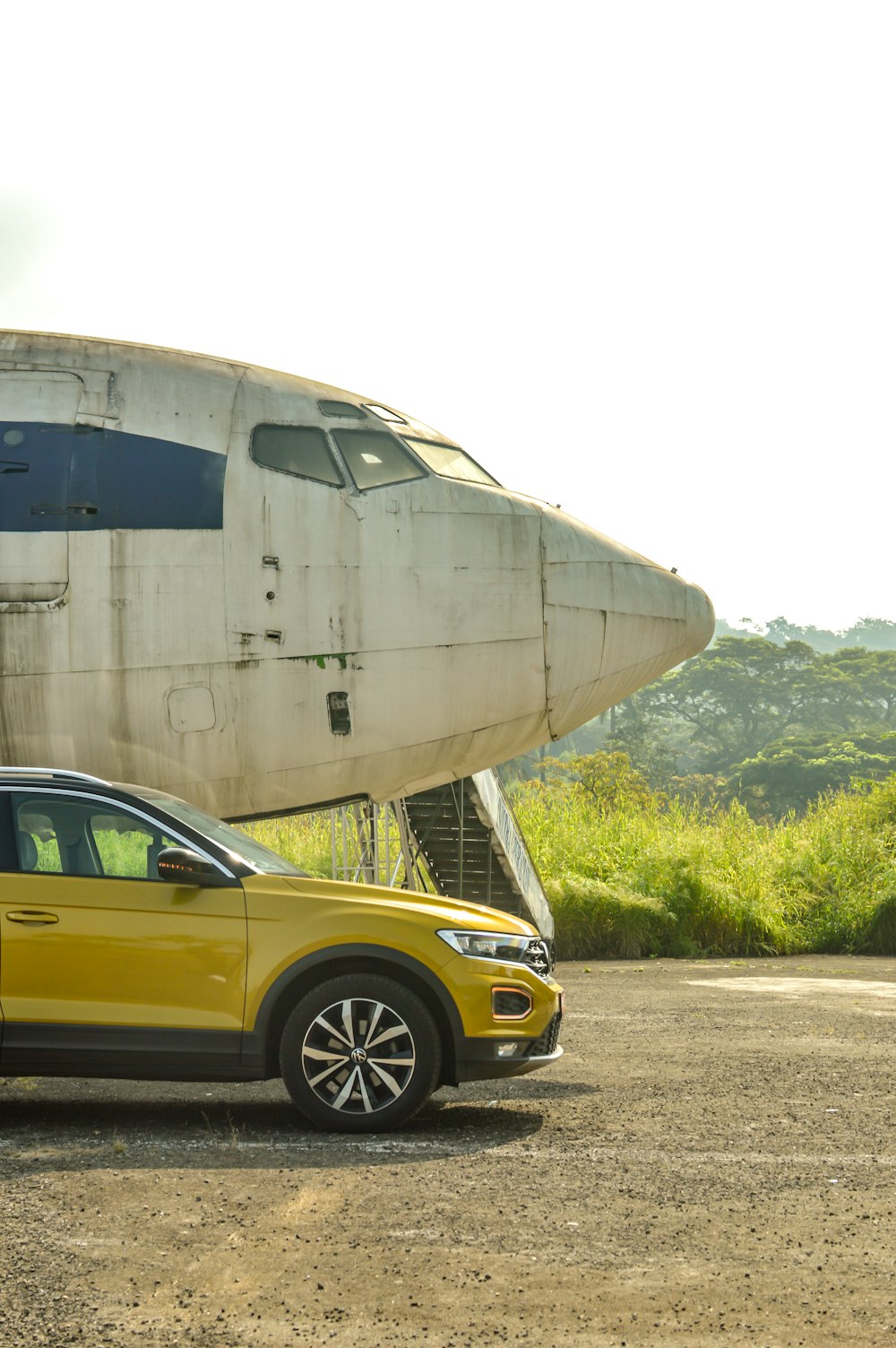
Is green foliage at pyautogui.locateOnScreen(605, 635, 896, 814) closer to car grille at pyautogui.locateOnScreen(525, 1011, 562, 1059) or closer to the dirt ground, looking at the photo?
the dirt ground

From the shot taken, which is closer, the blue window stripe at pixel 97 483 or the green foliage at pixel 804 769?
the blue window stripe at pixel 97 483

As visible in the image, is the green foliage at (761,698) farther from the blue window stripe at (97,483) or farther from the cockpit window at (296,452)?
the blue window stripe at (97,483)

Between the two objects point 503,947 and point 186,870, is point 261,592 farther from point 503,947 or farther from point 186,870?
point 503,947

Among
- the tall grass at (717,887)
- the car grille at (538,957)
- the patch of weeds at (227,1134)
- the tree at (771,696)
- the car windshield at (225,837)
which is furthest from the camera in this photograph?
the tree at (771,696)

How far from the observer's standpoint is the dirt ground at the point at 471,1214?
4.49 metres

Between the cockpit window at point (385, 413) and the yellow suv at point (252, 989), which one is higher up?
the cockpit window at point (385, 413)

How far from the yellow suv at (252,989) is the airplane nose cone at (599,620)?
381cm

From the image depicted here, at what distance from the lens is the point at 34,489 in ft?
33.8

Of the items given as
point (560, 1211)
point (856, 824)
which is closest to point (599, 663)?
point (560, 1211)

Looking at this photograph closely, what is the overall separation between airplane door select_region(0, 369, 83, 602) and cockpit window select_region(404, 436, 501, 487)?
255 cm

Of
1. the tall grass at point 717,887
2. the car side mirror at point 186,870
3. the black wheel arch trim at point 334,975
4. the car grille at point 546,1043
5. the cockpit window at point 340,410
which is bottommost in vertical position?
the tall grass at point 717,887

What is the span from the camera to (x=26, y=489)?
1030 cm

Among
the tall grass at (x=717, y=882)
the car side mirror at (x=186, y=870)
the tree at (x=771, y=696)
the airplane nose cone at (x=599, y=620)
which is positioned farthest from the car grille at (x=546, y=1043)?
the tree at (x=771, y=696)

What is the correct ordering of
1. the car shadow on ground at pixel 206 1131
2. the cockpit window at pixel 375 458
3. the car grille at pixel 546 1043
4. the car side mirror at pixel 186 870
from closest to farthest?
the car shadow on ground at pixel 206 1131 < the car side mirror at pixel 186 870 < the car grille at pixel 546 1043 < the cockpit window at pixel 375 458
